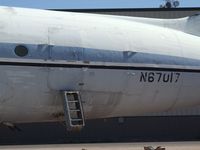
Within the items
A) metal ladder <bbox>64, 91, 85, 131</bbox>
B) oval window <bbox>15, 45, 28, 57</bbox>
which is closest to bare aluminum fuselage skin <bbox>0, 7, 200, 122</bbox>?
oval window <bbox>15, 45, 28, 57</bbox>

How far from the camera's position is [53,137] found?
3039 centimetres

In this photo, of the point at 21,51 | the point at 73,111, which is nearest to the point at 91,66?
the point at 73,111

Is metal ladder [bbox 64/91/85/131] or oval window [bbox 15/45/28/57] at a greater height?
oval window [bbox 15/45/28/57]

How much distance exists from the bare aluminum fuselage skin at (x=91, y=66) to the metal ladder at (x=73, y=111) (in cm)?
18

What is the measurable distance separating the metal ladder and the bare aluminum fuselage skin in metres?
0.18

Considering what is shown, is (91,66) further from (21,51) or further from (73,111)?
(21,51)

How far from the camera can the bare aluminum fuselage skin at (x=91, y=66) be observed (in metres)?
11.5

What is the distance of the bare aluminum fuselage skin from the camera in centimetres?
1146

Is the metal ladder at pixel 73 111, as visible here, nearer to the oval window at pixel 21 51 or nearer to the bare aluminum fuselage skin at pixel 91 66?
the bare aluminum fuselage skin at pixel 91 66

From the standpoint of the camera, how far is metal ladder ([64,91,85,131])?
11.7 meters

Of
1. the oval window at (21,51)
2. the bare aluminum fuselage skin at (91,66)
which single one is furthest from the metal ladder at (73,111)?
the oval window at (21,51)

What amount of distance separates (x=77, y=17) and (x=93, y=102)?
192cm

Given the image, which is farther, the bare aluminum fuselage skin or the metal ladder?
the metal ladder

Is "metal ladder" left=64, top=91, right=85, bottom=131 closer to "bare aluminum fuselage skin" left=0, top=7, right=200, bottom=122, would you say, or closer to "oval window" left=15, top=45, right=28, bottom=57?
"bare aluminum fuselage skin" left=0, top=7, right=200, bottom=122
